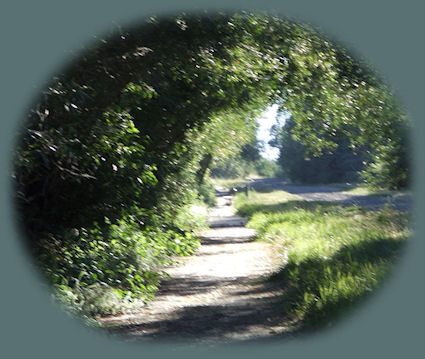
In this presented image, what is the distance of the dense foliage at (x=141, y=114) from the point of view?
772cm

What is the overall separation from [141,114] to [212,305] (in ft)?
13.6

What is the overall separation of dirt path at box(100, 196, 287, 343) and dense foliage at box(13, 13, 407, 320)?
2.15 ft

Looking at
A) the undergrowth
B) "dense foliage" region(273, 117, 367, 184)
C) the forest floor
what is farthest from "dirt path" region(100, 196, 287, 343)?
"dense foliage" region(273, 117, 367, 184)

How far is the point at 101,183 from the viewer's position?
900 centimetres

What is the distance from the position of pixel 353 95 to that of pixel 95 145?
19.4 feet

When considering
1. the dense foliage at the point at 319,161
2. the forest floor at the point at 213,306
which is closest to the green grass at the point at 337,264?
the forest floor at the point at 213,306

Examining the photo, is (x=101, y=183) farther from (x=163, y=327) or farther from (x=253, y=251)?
(x=253, y=251)

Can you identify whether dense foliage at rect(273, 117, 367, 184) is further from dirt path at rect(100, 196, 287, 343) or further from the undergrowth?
the undergrowth

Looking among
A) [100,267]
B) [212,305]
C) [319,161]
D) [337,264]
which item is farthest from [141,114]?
[319,161]

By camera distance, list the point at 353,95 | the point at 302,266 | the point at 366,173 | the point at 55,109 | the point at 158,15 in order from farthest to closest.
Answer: the point at 366,173 < the point at 353,95 < the point at 302,266 < the point at 158,15 < the point at 55,109

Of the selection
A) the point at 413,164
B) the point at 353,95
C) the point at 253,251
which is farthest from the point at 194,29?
the point at 253,251

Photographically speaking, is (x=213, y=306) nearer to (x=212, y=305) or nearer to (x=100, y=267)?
(x=212, y=305)

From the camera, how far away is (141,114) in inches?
449

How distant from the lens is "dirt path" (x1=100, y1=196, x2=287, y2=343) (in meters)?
7.72
